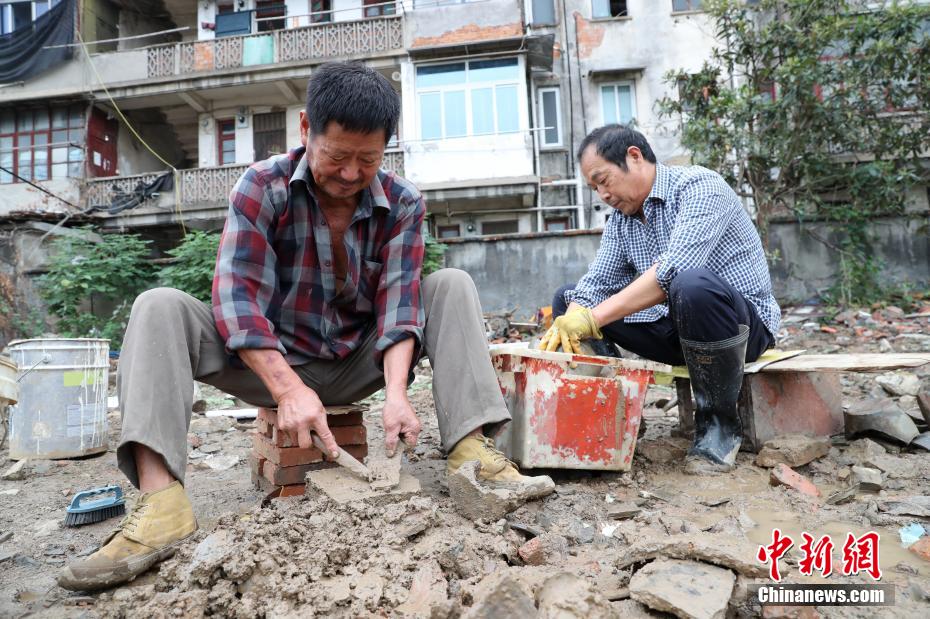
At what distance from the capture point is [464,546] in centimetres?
146

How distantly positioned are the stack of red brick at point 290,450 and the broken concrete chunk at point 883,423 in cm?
222

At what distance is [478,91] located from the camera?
36.7 feet

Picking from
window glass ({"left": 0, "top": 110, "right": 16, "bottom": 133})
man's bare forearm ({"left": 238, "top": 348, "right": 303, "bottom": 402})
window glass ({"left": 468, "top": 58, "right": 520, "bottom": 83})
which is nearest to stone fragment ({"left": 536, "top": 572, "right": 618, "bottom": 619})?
man's bare forearm ({"left": 238, "top": 348, "right": 303, "bottom": 402})

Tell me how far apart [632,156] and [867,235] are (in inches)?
328

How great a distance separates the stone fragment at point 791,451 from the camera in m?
2.29

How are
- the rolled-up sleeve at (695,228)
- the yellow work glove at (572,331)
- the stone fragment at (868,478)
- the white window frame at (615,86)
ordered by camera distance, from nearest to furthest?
the stone fragment at (868,478) < the rolled-up sleeve at (695,228) < the yellow work glove at (572,331) < the white window frame at (615,86)

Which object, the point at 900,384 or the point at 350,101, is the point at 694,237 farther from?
the point at 900,384

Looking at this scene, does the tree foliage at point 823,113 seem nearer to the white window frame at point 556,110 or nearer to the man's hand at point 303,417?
the white window frame at point 556,110

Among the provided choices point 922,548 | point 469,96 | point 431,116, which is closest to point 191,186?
point 431,116

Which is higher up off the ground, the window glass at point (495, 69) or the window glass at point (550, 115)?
the window glass at point (495, 69)

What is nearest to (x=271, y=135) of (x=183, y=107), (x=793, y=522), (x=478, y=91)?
(x=183, y=107)

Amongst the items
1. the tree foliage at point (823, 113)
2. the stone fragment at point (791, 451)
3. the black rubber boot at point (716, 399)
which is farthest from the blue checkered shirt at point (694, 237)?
the tree foliage at point (823, 113)

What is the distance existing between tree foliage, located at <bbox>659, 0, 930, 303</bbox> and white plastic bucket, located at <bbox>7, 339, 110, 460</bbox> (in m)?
7.76

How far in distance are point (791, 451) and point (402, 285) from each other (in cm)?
A: 169
